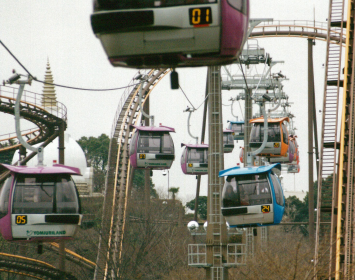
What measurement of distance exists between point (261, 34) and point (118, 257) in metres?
15.6

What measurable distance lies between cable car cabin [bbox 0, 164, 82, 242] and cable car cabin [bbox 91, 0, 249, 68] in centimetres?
961

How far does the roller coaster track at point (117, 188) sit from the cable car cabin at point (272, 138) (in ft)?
32.4

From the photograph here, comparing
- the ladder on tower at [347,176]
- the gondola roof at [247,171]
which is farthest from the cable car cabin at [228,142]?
the gondola roof at [247,171]

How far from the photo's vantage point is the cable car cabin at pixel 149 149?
111 ft

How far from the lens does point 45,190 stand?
1920cm

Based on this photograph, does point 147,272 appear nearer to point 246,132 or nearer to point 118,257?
point 118,257

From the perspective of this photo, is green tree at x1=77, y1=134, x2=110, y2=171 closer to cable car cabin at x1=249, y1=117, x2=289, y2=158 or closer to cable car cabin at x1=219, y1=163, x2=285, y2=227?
cable car cabin at x1=249, y1=117, x2=289, y2=158

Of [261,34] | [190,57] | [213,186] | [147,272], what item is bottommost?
[147,272]

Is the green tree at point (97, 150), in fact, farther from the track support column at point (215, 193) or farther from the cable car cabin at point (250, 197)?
the cable car cabin at point (250, 197)

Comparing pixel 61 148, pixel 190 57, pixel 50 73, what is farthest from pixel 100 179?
pixel 190 57

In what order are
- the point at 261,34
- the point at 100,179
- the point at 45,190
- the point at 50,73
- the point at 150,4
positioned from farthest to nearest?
the point at 50,73 → the point at 100,179 → the point at 261,34 → the point at 45,190 → the point at 150,4

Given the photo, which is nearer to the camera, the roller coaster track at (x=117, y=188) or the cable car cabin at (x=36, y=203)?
the cable car cabin at (x=36, y=203)

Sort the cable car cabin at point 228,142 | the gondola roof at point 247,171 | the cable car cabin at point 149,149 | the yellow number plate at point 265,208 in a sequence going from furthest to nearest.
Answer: the cable car cabin at point 228,142 < the cable car cabin at point 149,149 < the yellow number plate at point 265,208 < the gondola roof at point 247,171

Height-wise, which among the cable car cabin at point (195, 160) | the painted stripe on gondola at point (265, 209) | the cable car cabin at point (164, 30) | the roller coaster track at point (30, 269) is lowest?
the roller coaster track at point (30, 269)
